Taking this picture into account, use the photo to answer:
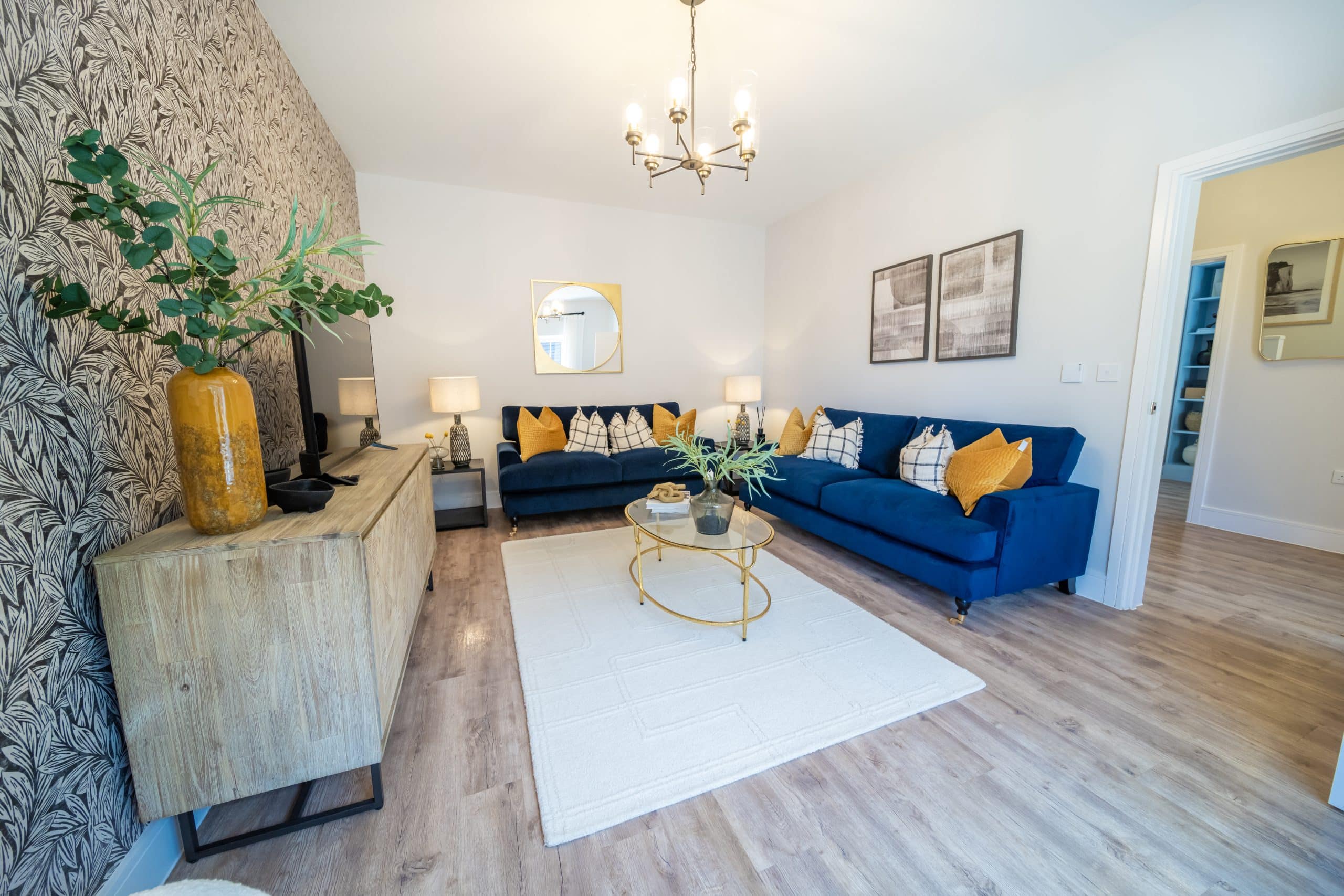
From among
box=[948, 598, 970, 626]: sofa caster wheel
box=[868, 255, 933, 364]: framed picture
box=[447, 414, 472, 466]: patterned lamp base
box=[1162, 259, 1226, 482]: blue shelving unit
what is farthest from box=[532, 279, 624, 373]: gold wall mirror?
box=[1162, 259, 1226, 482]: blue shelving unit

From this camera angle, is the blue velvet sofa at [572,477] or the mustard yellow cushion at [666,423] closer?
the blue velvet sofa at [572,477]

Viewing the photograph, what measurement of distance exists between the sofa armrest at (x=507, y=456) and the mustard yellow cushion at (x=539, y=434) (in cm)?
7

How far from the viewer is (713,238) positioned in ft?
15.6

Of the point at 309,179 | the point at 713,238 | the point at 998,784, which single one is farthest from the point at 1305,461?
the point at 309,179

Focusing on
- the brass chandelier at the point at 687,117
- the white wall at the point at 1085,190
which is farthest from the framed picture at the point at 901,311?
the brass chandelier at the point at 687,117

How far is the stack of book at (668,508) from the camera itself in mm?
2477

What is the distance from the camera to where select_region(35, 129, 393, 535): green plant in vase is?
84 centimetres

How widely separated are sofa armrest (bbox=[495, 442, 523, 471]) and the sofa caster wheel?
9.68ft

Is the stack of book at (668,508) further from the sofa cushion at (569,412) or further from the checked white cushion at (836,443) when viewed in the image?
the sofa cushion at (569,412)

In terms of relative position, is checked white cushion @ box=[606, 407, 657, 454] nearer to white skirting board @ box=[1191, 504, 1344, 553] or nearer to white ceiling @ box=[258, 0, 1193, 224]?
white ceiling @ box=[258, 0, 1193, 224]

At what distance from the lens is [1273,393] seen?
328 centimetres

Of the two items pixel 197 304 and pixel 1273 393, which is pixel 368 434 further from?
pixel 1273 393

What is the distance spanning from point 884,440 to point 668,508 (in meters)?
1.75

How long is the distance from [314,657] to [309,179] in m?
2.67
